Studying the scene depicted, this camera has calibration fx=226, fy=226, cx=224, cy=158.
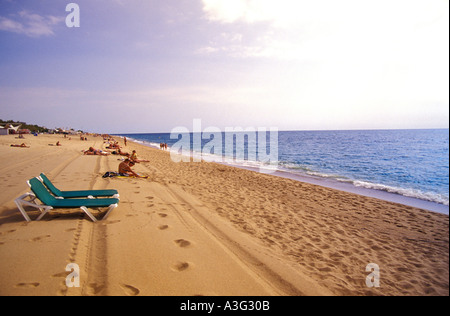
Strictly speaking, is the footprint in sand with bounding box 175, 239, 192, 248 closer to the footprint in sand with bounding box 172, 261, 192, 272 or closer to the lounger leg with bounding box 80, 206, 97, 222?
the footprint in sand with bounding box 172, 261, 192, 272

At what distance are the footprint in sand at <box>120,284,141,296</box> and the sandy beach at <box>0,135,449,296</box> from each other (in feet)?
0.04

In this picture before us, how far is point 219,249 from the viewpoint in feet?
13.3

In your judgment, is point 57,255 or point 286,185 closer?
point 57,255

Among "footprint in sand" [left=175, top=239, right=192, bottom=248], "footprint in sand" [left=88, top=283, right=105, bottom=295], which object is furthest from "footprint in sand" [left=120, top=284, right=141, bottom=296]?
"footprint in sand" [left=175, top=239, right=192, bottom=248]

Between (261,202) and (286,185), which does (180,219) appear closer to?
(261,202)

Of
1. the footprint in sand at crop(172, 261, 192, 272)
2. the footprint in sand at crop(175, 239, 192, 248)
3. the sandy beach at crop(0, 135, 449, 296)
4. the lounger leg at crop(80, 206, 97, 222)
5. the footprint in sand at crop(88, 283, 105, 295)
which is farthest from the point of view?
the lounger leg at crop(80, 206, 97, 222)

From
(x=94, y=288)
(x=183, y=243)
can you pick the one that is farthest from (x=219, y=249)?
(x=94, y=288)

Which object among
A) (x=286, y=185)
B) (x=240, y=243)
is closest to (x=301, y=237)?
(x=240, y=243)

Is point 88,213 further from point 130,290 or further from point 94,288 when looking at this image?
point 130,290

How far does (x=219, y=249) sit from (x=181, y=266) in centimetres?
87

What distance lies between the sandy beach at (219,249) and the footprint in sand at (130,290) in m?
0.01

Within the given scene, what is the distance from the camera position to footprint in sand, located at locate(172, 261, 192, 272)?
3.31 meters
